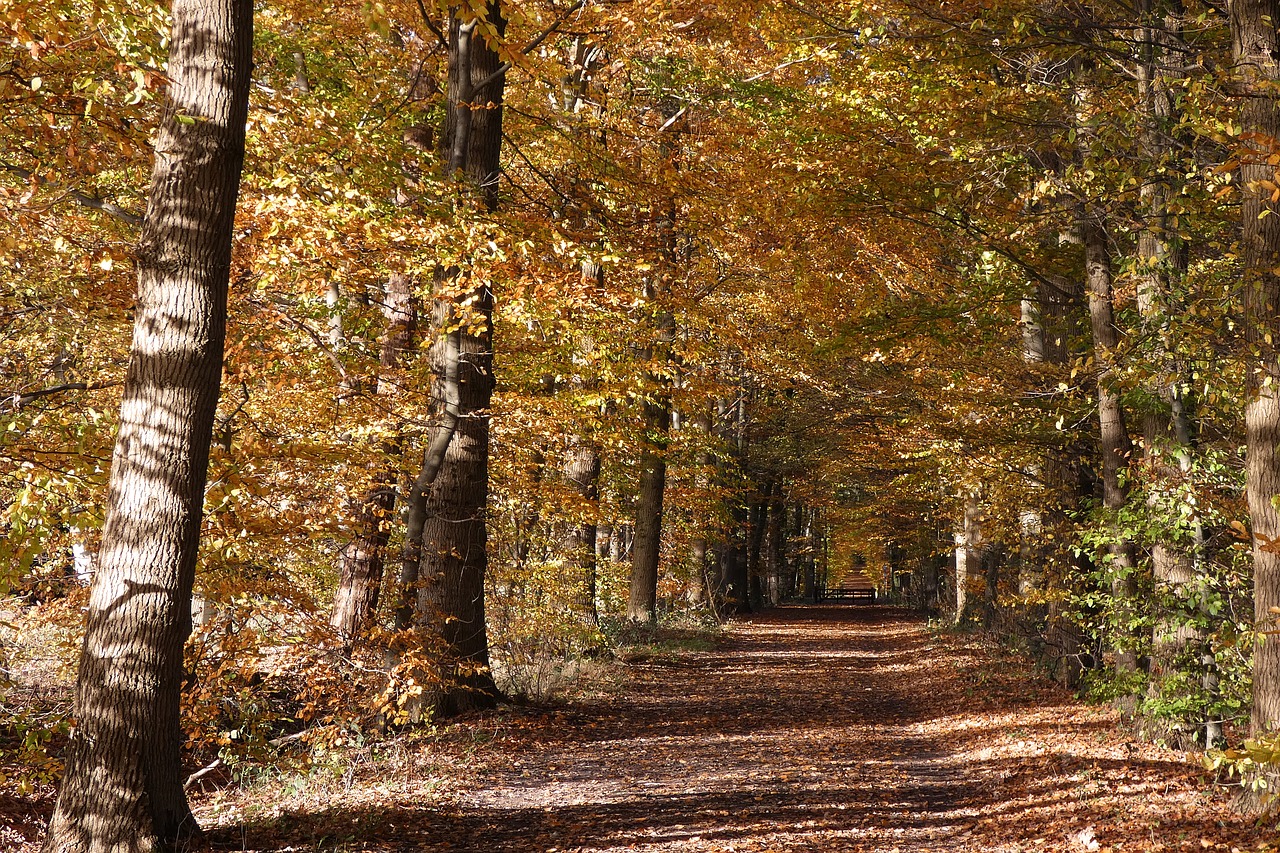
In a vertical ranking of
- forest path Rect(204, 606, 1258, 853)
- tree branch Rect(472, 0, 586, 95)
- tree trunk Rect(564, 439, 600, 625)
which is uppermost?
tree branch Rect(472, 0, 586, 95)

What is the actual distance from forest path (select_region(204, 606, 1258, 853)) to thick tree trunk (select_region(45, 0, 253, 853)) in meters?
1.25

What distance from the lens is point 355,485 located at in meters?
11.0

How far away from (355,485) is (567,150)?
20.4 feet

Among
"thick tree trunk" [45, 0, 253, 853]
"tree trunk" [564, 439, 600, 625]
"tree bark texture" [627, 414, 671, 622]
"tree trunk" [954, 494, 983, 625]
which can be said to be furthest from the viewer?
"tree trunk" [954, 494, 983, 625]

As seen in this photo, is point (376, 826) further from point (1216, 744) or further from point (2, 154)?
point (1216, 744)

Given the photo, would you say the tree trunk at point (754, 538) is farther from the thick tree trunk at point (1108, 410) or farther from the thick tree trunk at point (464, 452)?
the thick tree trunk at point (464, 452)

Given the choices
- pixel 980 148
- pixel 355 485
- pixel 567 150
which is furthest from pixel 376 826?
pixel 567 150

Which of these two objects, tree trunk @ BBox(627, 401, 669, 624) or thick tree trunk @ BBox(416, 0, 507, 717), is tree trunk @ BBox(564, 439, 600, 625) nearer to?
tree trunk @ BBox(627, 401, 669, 624)

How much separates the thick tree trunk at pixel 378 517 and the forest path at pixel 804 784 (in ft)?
7.38

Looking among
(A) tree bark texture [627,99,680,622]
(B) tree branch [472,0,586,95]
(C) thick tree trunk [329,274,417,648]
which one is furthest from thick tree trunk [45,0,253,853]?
(A) tree bark texture [627,99,680,622]

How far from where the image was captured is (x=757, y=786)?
379 inches

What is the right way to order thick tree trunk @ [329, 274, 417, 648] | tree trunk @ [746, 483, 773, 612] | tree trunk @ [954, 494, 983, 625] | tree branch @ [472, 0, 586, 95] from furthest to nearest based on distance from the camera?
tree trunk @ [746, 483, 773, 612]
tree trunk @ [954, 494, 983, 625]
thick tree trunk @ [329, 274, 417, 648]
tree branch @ [472, 0, 586, 95]

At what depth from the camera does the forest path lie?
759cm

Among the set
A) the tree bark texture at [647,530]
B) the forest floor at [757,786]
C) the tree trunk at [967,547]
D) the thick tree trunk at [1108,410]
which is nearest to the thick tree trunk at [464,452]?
the forest floor at [757,786]
